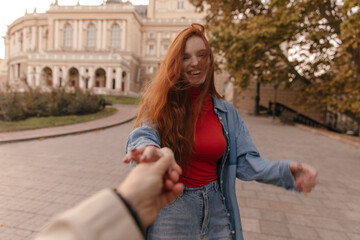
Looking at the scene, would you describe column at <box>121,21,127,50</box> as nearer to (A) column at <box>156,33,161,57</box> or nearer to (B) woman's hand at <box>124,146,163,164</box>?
(A) column at <box>156,33,161,57</box>

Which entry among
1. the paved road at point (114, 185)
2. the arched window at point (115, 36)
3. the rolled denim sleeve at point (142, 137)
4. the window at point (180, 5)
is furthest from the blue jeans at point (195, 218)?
the window at point (180, 5)

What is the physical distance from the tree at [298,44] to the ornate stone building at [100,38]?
35.8 meters

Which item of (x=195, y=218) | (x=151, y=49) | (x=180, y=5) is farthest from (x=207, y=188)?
(x=180, y=5)

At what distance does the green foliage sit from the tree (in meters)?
9.18

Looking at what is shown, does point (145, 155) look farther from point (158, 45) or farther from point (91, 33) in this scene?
point (91, 33)

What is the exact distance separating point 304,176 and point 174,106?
83 cm

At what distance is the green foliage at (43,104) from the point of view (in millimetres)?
13242

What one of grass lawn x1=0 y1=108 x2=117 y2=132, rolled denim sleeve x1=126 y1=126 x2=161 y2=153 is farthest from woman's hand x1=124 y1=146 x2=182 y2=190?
grass lawn x1=0 y1=108 x2=117 y2=132

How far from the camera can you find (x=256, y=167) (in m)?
1.58

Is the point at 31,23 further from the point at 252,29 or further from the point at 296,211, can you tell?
the point at 296,211

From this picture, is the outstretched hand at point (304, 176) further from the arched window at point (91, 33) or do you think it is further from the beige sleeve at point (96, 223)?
the arched window at point (91, 33)

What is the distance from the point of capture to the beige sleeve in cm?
51

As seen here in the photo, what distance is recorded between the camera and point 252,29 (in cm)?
1262

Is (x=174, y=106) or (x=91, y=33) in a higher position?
(x=91, y=33)
